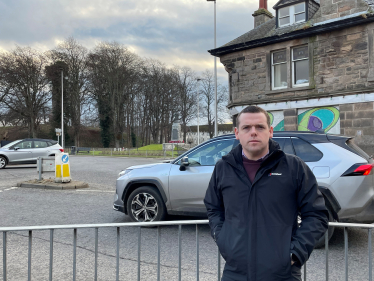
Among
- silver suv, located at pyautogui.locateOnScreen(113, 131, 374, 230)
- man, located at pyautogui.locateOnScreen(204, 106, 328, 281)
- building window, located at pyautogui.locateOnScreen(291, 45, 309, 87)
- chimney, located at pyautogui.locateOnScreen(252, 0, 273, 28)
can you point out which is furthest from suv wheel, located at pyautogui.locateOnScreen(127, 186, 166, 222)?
chimney, located at pyautogui.locateOnScreen(252, 0, 273, 28)

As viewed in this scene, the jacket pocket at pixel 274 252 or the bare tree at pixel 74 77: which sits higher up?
the bare tree at pixel 74 77

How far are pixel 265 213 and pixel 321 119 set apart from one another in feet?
54.4

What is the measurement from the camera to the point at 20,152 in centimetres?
1867

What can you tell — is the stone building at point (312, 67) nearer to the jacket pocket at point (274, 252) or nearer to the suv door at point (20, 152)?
the suv door at point (20, 152)

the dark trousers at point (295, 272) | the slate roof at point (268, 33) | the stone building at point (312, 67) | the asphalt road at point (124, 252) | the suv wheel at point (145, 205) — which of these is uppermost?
the slate roof at point (268, 33)

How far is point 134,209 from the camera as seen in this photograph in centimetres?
643

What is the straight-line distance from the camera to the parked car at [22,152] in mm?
18547

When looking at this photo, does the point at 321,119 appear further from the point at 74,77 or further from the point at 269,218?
the point at 74,77

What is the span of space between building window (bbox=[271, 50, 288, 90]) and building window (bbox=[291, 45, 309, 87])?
50 cm

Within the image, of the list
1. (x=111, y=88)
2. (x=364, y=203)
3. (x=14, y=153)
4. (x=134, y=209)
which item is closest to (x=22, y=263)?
(x=134, y=209)

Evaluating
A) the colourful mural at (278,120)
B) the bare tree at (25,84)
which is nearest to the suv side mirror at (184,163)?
the colourful mural at (278,120)

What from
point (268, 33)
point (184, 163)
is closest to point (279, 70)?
point (268, 33)

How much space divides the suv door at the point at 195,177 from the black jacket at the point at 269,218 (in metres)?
3.72

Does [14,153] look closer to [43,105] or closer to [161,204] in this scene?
[161,204]
